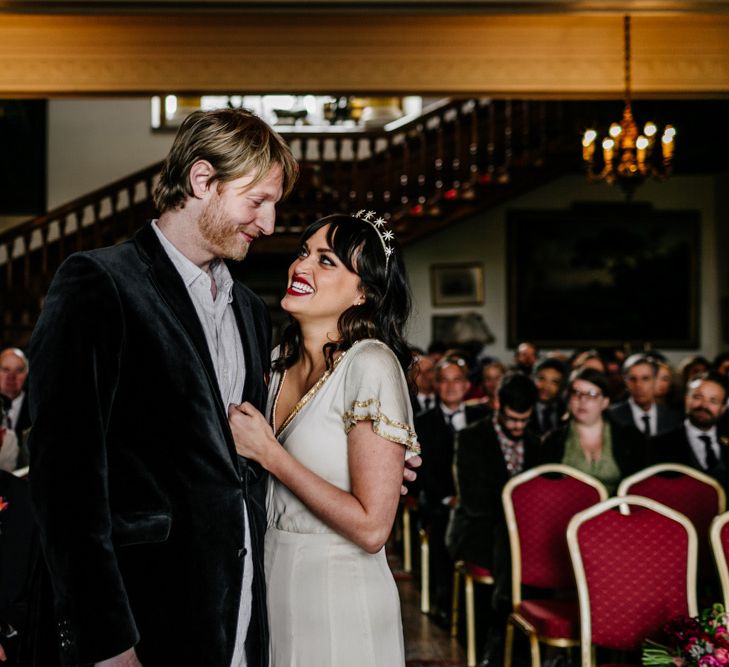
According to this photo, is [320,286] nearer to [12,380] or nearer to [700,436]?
[700,436]

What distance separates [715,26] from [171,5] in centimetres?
410

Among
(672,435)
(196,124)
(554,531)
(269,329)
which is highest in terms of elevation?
(196,124)

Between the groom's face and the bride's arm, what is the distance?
14.2 inches

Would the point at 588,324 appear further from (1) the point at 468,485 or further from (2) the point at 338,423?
(2) the point at 338,423

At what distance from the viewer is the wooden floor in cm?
529

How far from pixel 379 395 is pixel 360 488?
0.72 ft

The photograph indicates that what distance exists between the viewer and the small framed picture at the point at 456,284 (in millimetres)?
13719

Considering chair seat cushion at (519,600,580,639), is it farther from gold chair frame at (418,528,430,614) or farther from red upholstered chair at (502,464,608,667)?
gold chair frame at (418,528,430,614)

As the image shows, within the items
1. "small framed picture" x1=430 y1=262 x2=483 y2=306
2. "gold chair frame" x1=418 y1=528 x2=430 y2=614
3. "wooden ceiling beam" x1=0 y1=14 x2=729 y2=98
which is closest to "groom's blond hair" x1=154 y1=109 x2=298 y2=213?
"gold chair frame" x1=418 y1=528 x2=430 y2=614

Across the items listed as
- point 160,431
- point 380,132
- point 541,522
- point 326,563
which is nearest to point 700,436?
point 541,522

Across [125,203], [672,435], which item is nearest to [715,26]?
[672,435]

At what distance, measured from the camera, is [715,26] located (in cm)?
739

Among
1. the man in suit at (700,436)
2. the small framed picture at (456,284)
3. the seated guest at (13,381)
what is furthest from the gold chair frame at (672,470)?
the small framed picture at (456,284)

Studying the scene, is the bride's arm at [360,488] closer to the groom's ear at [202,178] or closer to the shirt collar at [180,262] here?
the shirt collar at [180,262]
